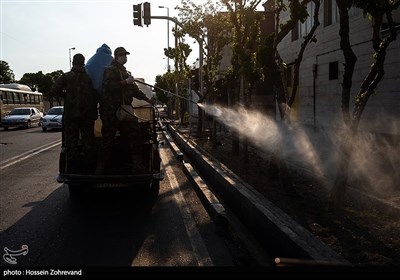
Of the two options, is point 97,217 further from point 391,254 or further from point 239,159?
point 239,159

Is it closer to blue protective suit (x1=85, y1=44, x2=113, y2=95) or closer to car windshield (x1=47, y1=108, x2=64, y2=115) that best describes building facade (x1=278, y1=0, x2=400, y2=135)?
blue protective suit (x1=85, y1=44, x2=113, y2=95)

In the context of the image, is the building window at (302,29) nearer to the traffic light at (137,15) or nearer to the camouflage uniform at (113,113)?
the traffic light at (137,15)

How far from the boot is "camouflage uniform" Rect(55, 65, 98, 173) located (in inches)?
25.2

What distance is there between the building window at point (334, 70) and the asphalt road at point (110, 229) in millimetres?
8809

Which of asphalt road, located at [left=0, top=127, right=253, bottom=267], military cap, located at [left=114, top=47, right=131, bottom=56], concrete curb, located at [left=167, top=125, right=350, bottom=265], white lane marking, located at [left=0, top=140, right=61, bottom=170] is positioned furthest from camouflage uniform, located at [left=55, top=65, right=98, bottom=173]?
white lane marking, located at [left=0, top=140, right=61, bottom=170]

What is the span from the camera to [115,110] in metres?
6.50

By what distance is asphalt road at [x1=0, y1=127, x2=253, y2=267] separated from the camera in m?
4.43

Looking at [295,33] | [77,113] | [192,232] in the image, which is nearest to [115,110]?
[77,113]

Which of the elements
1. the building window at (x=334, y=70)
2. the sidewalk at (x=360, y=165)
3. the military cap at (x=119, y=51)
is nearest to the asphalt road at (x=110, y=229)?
the sidewalk at (x=360, y=165)

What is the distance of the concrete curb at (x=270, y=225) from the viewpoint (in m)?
3.80

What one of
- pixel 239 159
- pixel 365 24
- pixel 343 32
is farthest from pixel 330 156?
pixel 343 32

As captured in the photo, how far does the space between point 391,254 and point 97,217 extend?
3.82 m

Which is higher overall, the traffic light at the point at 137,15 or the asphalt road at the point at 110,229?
the traffic light at the point at 137,15

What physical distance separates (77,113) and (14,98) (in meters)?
29.7
